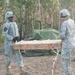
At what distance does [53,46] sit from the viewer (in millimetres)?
7445

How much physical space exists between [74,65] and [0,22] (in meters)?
10.7

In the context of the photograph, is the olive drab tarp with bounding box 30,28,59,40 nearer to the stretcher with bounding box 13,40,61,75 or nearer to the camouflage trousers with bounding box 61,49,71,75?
the stretcher with bounding box 13,40,61,75

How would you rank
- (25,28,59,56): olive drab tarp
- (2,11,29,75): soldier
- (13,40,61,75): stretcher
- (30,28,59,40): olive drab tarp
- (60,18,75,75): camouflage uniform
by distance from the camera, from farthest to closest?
(30,28,59,40): olive drab tarp < (25,28,59,56): olive drab tarp < (2,11,29,75): soldier < (13,40,61,75): stretcher < (60,18,75,75): camouflage uniform

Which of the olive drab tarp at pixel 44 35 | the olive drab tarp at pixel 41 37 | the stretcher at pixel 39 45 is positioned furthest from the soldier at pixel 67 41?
the olive drab tarp at pixel 44 35

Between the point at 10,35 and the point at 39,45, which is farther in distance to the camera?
the point at 10,35

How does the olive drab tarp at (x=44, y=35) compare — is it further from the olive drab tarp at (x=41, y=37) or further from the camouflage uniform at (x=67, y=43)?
the camouflage uniform at (x=67, y=43)

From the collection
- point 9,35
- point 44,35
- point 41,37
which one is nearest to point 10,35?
point 9,35

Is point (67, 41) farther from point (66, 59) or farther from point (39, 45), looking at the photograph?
point (39, 45)

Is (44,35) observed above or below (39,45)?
below

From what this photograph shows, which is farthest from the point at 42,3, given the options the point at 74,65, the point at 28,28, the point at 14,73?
the point at 14,73

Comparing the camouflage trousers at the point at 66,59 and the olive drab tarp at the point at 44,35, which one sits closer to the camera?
the camouflage trousers at the point at 66,59

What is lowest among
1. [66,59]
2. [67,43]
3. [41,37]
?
[41,37]

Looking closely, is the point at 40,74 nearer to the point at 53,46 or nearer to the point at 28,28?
the point at 53,46

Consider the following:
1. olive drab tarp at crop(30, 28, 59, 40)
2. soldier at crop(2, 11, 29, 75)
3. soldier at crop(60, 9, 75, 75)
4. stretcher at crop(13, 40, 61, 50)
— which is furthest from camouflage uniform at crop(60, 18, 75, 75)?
olive drab tarp at crop(30, 28, 59, 40)
